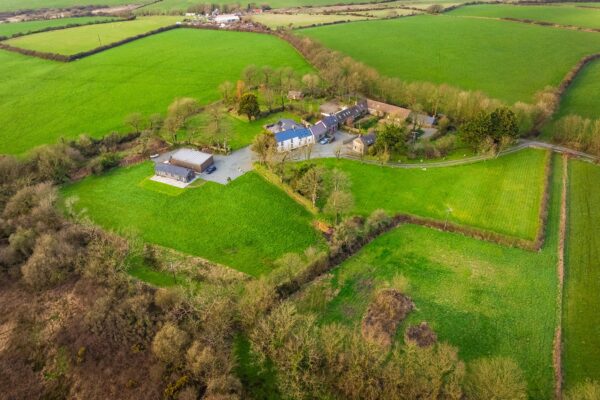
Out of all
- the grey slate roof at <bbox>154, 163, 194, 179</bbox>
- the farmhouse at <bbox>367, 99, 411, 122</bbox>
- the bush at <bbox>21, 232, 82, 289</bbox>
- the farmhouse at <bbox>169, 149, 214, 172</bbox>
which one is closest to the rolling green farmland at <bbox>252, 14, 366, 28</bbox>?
the farmhouse at <bbox>367, 99, 411, 122</bbox>

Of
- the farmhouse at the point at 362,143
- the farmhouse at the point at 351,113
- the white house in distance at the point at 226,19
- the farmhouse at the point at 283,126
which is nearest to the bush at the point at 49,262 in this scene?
the farmhouse at the point at 283,126

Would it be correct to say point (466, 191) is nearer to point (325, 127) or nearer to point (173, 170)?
point (325, 127)

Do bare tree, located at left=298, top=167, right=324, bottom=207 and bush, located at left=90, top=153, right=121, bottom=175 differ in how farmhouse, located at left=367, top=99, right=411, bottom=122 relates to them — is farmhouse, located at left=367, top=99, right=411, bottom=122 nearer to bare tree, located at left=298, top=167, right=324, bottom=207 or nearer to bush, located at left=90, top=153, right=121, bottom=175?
bare tree, located at left=298, top=167, right=324, bottom=207

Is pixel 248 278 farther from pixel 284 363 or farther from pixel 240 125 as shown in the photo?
pixel 240 125

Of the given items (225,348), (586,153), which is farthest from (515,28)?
(225,348)

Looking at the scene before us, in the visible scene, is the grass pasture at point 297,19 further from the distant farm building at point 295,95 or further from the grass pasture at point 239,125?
the grass pasture at point 239,125

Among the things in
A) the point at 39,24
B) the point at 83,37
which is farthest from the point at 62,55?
the point at 39,24
